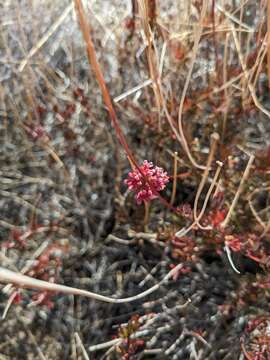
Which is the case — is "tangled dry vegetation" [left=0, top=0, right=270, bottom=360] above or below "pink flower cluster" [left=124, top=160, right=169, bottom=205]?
below

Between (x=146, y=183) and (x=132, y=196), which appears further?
(x=132, y=196)

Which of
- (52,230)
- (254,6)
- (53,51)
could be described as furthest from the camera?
(53,51)

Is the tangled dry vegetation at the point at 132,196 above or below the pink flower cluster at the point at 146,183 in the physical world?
below

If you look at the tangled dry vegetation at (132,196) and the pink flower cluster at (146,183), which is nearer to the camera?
the pink flower cluster at (146,183)

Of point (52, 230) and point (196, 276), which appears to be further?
point (52, 230)

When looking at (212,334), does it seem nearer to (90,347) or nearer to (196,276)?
(196,276)

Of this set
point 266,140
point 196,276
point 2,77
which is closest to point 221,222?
point 196,276

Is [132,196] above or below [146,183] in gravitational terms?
below

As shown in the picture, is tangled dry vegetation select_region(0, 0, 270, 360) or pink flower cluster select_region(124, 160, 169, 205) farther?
tangled dry vegetation select_region(0, 0, 270, 360)
